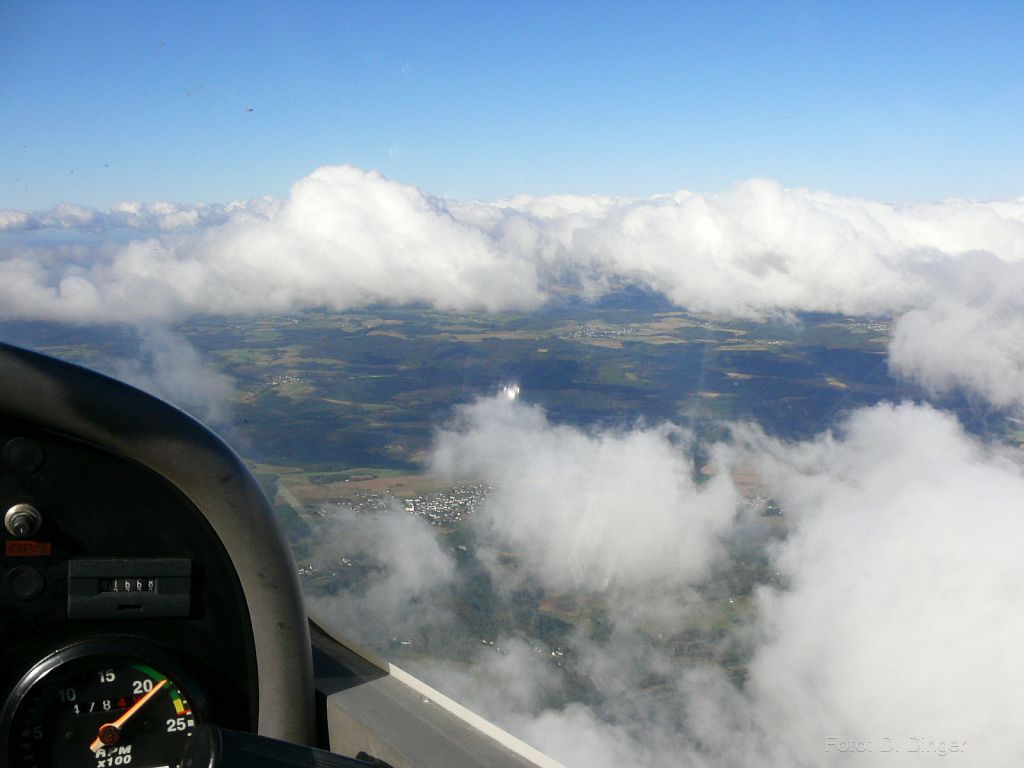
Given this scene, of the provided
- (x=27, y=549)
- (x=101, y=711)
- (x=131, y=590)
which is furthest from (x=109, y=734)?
(x=27, y=549)

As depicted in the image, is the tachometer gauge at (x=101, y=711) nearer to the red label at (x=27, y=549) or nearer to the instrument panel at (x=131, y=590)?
the instrument panel at (x=131, y=590)

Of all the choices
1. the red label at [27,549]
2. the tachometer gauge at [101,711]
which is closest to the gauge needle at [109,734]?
the tachometer gauge at [101,711]

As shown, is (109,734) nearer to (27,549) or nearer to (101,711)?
(101,711)

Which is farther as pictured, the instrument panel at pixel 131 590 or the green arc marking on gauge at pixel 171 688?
the green arc marking on gauge at pixel 171 688

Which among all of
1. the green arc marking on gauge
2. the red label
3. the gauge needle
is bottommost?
the gauge needle

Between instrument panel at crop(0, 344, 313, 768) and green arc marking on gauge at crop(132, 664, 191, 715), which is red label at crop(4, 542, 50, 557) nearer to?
instrument panel at crop(0, 344, 313, 768)

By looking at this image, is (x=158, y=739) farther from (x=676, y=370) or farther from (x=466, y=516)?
(x=676, y=370)

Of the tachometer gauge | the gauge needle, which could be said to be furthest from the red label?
the gauge needle
